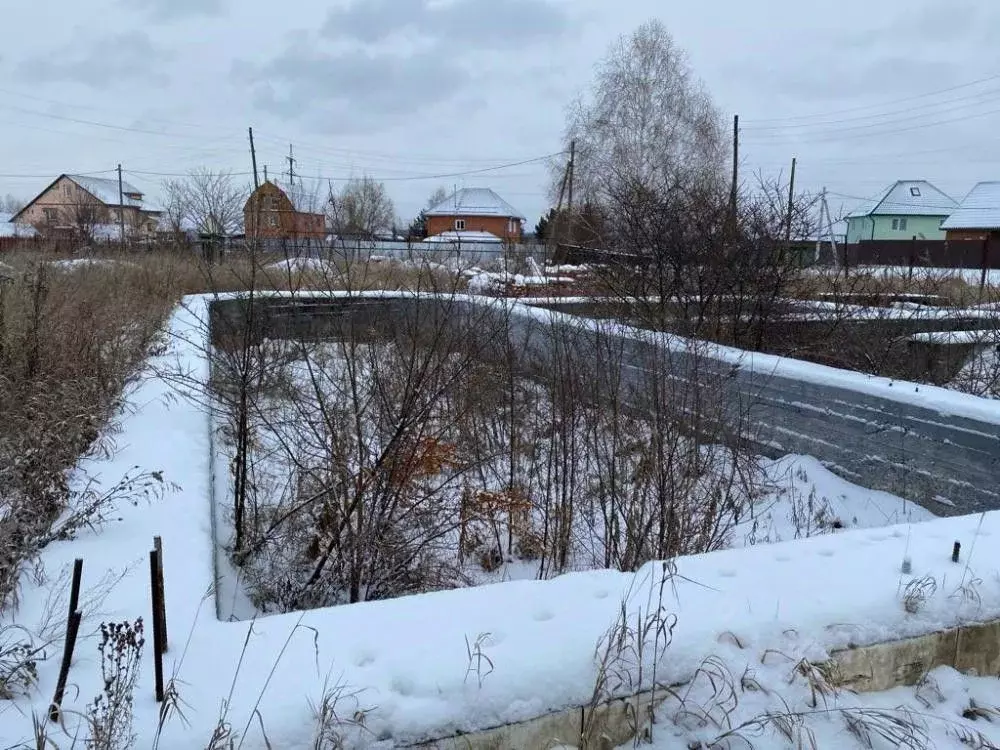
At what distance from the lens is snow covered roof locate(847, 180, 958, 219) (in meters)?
43.2

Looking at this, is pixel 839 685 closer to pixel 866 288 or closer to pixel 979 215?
pixel 866 288

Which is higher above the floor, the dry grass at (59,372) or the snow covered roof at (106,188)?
the snow covered roof at (106,188)

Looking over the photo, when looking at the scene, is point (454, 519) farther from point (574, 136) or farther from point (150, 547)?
point (574, 136)

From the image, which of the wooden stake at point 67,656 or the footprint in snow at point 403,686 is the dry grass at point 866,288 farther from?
the wooden stake at point 67,656

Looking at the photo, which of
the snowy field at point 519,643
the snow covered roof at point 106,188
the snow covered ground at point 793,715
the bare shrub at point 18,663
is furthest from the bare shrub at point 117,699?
the snow covered roof at point 106,188

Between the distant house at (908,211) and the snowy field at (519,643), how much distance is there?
45.6 m

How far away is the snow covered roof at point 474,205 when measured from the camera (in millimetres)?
48062

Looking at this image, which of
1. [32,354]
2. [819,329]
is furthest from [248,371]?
[819,329]

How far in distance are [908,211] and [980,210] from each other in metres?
11.3

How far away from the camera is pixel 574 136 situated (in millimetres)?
28156

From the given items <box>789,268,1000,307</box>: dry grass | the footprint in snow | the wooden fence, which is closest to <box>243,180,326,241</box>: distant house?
the footprint in snow

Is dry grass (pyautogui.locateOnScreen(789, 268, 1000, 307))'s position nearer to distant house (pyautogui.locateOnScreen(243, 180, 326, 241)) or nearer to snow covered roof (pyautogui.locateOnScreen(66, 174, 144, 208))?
distant house (pyautogui.locateOnScreen(243, 180, 326, 241))

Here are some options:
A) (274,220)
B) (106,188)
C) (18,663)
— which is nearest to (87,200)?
(106,188)

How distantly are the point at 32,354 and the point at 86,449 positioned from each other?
1.62 m
